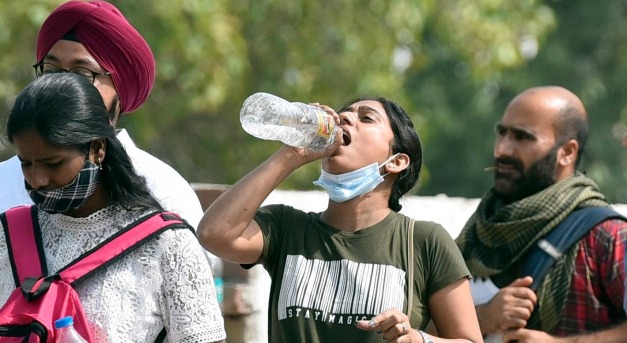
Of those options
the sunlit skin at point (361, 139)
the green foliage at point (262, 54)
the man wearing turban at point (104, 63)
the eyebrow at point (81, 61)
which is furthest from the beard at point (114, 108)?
the green foliage at point (262, 54)

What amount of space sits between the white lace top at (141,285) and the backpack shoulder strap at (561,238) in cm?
181

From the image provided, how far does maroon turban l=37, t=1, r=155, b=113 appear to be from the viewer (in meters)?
4.22

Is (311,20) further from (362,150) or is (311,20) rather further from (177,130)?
(362,150)

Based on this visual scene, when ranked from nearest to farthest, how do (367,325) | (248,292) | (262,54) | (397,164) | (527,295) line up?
1. (367,325)
2. (397,164)
3. (527,295)
4. (248,292)
5. (262,54)

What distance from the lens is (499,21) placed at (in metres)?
13.6

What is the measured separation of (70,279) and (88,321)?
0.11 m

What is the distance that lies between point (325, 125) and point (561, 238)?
4.69 ft

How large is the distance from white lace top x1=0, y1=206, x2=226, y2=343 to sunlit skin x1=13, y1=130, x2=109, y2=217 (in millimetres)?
133

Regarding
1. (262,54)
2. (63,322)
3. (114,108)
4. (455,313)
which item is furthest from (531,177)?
(262,54)

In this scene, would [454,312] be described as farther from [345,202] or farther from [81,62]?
[81,62]

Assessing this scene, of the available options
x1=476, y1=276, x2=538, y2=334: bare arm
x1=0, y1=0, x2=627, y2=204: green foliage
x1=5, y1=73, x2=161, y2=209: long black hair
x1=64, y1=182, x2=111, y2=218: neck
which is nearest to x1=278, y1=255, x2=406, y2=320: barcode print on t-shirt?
x1=5, y1=73, x2=161, y2=209: long black hair

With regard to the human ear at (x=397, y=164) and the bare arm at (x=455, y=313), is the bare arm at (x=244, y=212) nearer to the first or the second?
the human ear at (x=397, y=164)

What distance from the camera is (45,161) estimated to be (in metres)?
3.44

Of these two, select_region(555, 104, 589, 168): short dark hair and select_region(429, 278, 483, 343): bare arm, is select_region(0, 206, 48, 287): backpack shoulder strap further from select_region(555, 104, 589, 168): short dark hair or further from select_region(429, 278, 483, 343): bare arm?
select_region(555, 104, 589, 168): short dark hair
